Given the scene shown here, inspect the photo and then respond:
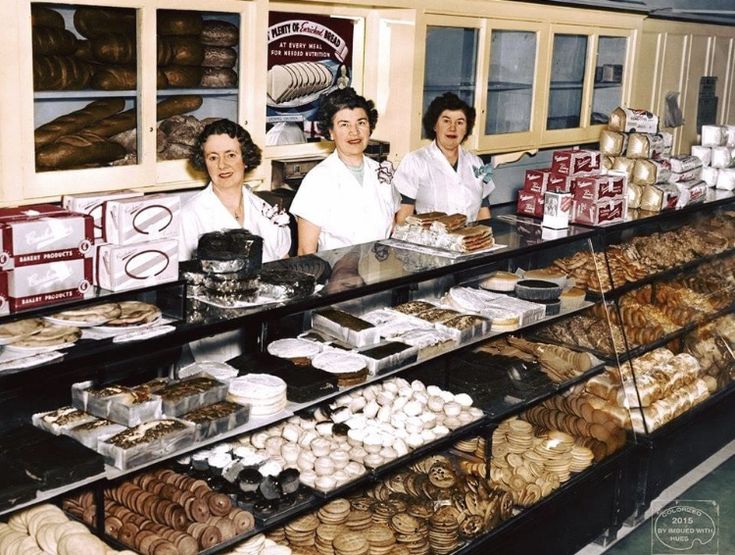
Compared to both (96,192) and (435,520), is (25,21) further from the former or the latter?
(435,520)

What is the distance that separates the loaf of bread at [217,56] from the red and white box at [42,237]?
1961 mm

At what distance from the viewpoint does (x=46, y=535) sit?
7.57 feet

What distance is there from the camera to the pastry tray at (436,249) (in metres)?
3.50

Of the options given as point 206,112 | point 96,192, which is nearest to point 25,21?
point 96,192

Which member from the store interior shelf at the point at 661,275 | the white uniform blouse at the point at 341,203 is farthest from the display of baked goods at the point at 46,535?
the store interior shelf at the point at 661,275

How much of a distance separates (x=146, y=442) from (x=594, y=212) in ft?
8.30

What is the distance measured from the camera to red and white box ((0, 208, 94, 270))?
2254 millimetres

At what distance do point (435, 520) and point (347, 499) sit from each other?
0.30 meters

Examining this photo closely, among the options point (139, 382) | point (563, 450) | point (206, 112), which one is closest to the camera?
point (139, 382)

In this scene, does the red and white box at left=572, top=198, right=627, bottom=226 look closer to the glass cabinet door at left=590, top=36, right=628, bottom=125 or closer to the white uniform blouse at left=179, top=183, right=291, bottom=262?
the white uniform blouse at left=179, top=183, right=291, bottom=262

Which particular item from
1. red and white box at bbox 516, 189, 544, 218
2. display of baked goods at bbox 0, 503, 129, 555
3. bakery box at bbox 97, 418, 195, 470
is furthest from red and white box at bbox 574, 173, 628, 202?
display of baked goods at bbox 0, 503, 129, 555

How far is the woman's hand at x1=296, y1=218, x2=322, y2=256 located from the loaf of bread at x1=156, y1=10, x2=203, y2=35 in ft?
3.14

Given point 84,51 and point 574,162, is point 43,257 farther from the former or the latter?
point 574,162

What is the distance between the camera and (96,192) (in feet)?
12.7
